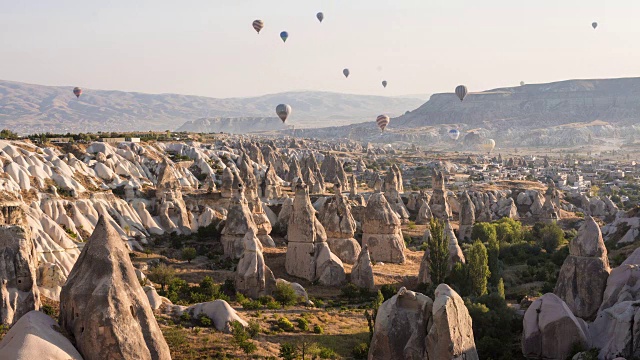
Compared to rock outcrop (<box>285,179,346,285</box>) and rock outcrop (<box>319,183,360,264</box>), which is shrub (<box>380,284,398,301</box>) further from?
rock outcrop (<box>319,183,360,264</box>)

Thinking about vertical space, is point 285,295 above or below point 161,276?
below

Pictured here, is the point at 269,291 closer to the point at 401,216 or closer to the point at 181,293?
the point at 181,293

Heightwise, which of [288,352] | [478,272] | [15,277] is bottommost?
[288,352]

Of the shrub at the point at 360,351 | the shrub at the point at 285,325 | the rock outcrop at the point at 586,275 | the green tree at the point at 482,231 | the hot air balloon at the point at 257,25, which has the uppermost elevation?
the hot air balloon at the point at 257,25

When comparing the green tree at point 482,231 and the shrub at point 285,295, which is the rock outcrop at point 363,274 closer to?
the shrub at point 285,295

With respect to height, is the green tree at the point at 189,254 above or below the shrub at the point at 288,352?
below

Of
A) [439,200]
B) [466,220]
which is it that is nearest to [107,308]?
[466,220]

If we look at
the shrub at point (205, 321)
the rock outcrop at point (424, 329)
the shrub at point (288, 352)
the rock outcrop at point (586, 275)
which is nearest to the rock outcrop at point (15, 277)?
the shrub at point (205, 321)

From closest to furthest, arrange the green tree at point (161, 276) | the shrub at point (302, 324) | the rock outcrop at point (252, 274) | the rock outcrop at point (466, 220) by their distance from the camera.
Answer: the shrub at point (302, 324) < the rock outcrop at point (252, 274) < the green tree at point (161, 276) < the rock outcrop at point (466, 220)

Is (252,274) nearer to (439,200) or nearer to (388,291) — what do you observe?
(388,291)
